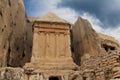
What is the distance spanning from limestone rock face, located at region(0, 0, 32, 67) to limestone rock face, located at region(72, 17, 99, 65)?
17.9 ft

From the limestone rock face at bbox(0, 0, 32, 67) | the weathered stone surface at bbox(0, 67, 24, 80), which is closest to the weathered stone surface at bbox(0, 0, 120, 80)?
the limestone rock face at bbox(0, 0, 32, 67)

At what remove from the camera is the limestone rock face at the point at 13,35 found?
833 inches

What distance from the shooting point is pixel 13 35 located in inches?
997

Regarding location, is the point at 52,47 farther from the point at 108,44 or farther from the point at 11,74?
the point at 11,74

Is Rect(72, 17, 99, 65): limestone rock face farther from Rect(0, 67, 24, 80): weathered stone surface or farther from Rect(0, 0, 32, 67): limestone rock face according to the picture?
Rect(0, 67, 24, 80): weathered stone surface

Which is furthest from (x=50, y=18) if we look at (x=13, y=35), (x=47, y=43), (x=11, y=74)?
(x=11, y=74)

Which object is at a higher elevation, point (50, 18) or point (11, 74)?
point (50, 18)

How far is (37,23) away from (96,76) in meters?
11.9

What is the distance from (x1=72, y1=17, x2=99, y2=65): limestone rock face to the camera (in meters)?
25.9

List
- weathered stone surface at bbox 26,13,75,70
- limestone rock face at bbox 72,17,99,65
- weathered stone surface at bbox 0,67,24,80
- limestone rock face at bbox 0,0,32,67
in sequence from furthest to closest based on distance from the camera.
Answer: limestone rock face at bbox 72,17,99,65, weathered stone surface at bbox 26,13,75,70, limestone rock face at bbox 0,0,32,67, weathered stone surface at bbox 0,67,24,80

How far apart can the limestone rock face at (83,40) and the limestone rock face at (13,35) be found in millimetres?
5444

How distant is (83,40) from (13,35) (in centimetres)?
788

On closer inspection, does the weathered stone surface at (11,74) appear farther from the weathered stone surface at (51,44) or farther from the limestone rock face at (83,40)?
the limestone rock face at (83,40)

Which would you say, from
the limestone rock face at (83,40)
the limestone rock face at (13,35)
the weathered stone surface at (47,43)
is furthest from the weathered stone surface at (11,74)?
the limestone rock face at (83,40)
